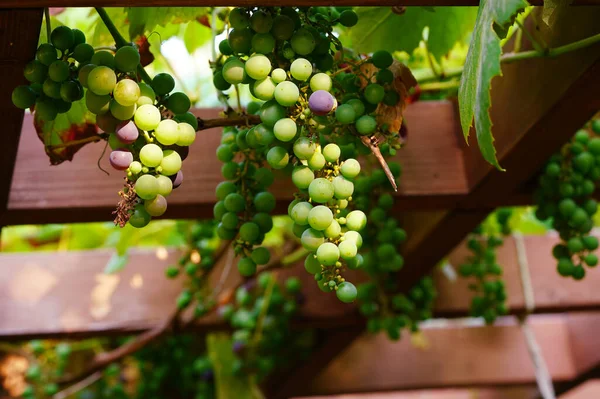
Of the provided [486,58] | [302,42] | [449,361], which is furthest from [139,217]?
[449,361]

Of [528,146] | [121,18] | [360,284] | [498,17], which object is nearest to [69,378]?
[360,284]

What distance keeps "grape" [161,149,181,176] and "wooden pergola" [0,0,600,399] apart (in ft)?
0.45

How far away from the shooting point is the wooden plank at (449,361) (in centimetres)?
224

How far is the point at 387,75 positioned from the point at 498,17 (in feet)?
0.76

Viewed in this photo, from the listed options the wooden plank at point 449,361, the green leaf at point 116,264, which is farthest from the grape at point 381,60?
the wooden plank at point 449,361

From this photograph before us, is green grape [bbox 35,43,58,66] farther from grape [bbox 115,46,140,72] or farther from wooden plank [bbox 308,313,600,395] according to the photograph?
wooden plank [bbox 308,313,600,395]

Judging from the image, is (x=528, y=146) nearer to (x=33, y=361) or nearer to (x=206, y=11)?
(x=206, y=11)

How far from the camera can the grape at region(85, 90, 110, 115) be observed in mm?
654

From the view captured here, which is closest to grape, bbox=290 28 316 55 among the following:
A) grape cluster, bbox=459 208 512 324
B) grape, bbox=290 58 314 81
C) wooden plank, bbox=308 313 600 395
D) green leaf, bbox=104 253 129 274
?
grape, bbox=290 58 314 81

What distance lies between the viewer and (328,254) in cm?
63

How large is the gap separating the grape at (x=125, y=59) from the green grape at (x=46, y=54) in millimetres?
70

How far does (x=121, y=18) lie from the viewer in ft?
3.16

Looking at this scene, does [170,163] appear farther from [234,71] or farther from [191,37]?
[191,37]

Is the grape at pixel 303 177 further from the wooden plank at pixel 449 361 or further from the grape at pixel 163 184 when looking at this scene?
the wooden plank at pixel 449 361
